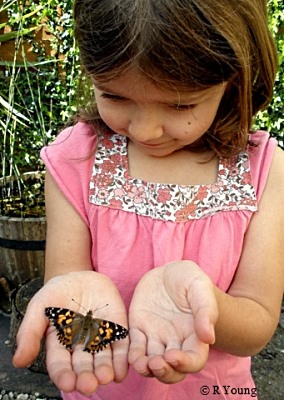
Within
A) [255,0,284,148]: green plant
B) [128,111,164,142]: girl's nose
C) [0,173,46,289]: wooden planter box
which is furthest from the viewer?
[255,0,284,148]: green plant

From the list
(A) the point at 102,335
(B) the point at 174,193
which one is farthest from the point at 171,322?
(B) the point at 174,193

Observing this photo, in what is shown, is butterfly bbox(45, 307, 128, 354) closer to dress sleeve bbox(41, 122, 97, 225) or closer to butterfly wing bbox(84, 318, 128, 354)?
butterfly wing bbox(84, 318, 128, 354)

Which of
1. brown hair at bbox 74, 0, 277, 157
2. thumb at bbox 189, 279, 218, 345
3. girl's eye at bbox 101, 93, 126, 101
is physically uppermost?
brown hair at bbox 74, 0, 277, 157

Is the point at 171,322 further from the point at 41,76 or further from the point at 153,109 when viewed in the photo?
the point at 41,76

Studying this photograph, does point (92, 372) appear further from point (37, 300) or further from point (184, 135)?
point (184, 135)

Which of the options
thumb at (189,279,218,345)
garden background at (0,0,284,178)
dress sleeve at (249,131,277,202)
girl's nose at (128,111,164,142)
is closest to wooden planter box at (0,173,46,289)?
garden background at (0,0,284,178)

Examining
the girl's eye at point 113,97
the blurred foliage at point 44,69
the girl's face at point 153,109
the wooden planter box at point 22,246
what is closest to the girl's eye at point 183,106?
the girl's face at point 153,109

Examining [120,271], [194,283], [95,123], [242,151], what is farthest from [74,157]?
[194,283]
